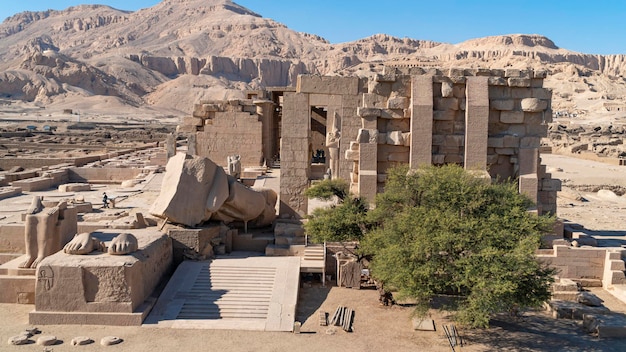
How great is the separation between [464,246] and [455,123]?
5.57 meters

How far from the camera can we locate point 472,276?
8.90 metres

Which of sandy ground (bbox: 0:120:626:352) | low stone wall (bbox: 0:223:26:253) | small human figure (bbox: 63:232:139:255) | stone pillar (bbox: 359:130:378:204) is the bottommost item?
sandy ground (bbox: 0:120:626:352)

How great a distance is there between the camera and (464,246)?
30.7ft

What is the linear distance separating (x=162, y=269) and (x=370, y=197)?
17.8 feet

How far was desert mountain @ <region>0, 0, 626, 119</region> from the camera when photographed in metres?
93.2

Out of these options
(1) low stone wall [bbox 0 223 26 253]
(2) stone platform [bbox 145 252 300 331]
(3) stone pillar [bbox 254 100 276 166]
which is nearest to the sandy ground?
(2) stone platform [bbox 145 252 300 331]

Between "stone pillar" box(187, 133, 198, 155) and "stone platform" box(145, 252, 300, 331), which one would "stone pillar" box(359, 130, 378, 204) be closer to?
"stone platform" box(145, 252, 300, 331)

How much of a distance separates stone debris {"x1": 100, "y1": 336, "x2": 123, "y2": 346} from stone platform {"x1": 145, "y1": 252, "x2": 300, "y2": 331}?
35.0 inches

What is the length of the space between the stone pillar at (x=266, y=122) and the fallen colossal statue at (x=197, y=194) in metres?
13.4

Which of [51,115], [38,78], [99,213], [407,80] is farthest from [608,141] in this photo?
Answer: [38,78]

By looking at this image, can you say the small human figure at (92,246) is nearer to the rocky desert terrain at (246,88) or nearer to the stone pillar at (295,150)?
the rocky desert terrain at (246,88)

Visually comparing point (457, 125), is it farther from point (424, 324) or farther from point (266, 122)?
point (266, 122)

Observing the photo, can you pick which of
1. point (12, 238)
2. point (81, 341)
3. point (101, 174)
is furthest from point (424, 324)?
point (101, 174)

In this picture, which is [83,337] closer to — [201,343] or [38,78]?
[201,343]
